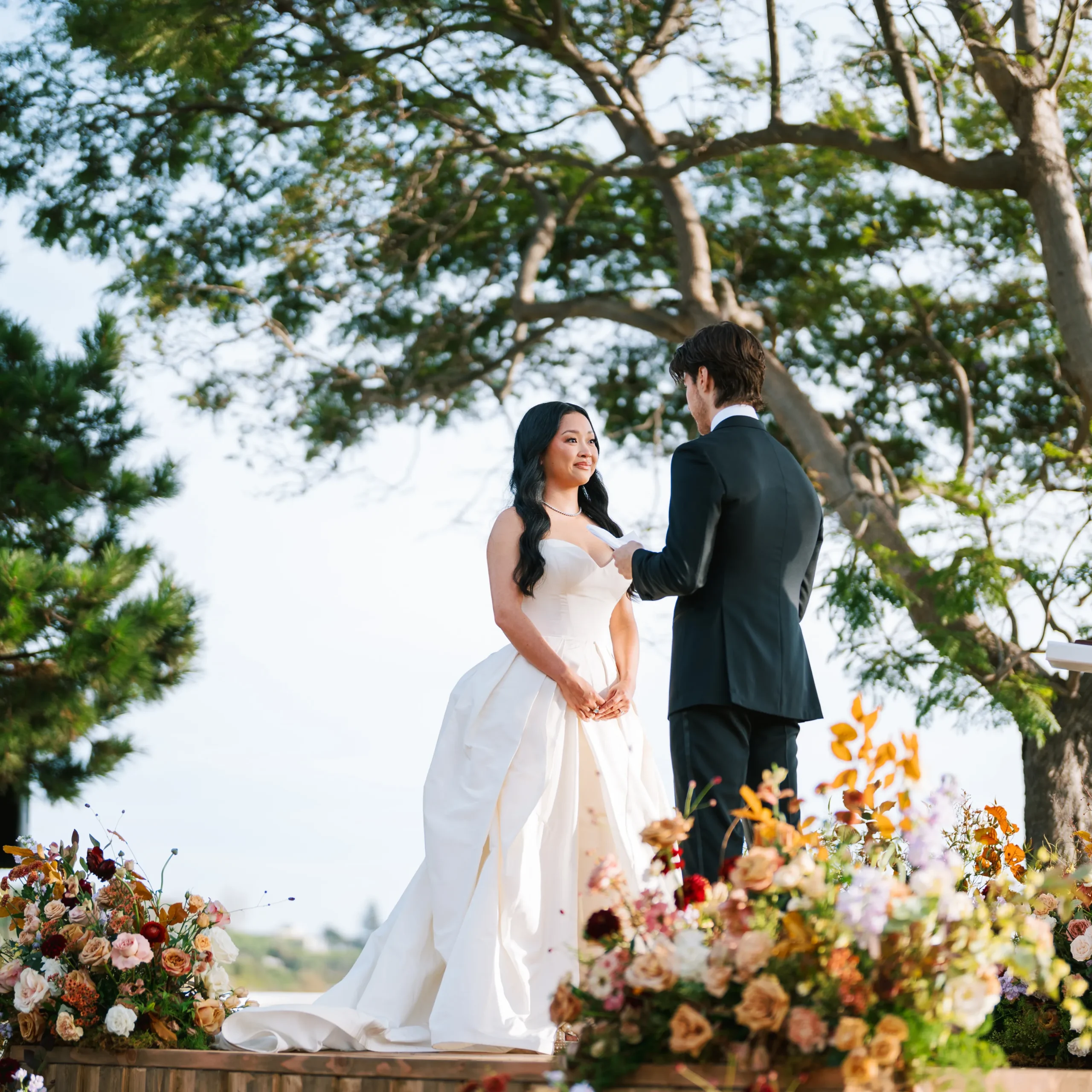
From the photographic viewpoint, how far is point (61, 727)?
6.61 m

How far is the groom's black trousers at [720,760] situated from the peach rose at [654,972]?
718 mm

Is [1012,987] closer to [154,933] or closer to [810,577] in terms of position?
[810,577]

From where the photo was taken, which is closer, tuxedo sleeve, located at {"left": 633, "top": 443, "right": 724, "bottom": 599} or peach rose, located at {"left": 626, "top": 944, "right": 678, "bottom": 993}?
peach rose, located at {"left": 626, "top": 944, "right": 678, "bottom": 993}

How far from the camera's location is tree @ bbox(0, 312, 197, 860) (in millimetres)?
6191

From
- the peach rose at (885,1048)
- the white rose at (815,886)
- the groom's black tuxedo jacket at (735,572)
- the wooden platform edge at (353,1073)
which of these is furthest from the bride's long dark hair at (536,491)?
the peach rose at (885,1048)

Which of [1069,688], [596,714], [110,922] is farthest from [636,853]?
[1069,688]

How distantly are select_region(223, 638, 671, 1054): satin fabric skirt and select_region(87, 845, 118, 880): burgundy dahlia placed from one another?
0.60m

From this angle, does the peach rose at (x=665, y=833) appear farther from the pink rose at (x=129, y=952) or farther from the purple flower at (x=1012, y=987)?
the pink rose at (x=129, y=952)

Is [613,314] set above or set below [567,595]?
above

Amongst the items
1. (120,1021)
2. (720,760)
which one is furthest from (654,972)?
(120,1021)

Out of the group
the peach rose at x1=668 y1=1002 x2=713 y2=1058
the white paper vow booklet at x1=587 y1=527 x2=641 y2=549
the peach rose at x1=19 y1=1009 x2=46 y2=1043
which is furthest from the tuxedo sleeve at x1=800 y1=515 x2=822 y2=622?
the peach rose at x1=19 y1=1009 x2=46 y2=1043

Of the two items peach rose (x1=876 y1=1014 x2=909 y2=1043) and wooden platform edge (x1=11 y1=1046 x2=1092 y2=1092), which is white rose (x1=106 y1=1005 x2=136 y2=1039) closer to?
wooden platform edge (x1=11 y1=1046 x2=1092 y2=1092)

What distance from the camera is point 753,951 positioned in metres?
1.89

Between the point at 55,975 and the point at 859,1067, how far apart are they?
2456 mm
